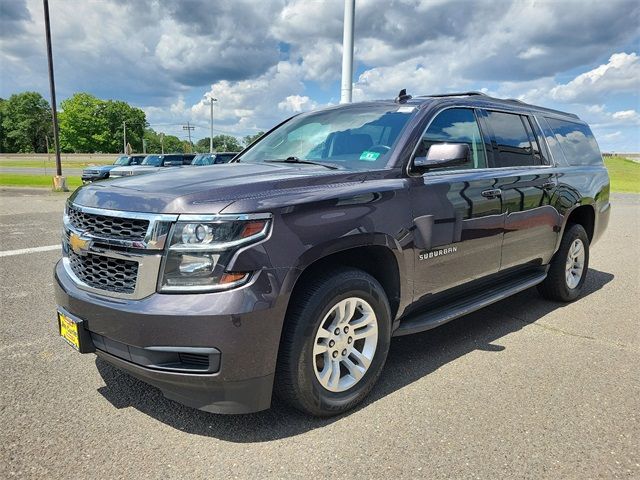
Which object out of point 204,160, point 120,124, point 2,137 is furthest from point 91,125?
point 204,160

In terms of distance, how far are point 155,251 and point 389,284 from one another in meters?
1.49

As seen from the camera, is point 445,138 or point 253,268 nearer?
point 253,268

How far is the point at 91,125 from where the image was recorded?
9444 centimetres

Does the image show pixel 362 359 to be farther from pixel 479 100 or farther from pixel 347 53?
pixel 347 53

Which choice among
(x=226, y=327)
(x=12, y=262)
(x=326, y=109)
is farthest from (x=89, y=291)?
(x=12, y=262)

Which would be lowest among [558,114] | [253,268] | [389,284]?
[389,284]

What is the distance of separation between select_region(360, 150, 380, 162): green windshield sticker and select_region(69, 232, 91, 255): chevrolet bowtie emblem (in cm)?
183

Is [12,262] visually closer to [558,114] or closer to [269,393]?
[269,393]

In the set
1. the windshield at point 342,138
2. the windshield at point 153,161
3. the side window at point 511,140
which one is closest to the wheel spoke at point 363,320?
the windshield at point 342,138

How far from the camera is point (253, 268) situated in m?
2.33

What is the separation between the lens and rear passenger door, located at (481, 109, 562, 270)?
4.05 m

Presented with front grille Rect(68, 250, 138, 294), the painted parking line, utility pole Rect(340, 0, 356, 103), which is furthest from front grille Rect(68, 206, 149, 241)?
utility pole Rect(340, 0, 356, 103)

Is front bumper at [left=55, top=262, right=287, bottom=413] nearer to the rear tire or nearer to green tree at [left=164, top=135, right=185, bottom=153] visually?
the rear tire

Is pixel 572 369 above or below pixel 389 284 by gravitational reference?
below
